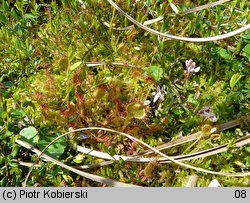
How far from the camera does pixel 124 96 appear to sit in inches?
76.0

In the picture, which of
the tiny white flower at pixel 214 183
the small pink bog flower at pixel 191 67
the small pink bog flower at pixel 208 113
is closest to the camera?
the tiny white flower at pixel 214 183

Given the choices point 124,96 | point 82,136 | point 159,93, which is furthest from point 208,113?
→ point 82,136

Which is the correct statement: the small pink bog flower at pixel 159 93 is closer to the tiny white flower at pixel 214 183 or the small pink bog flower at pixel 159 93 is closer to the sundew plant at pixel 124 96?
the sundew plant at pixel 124 96

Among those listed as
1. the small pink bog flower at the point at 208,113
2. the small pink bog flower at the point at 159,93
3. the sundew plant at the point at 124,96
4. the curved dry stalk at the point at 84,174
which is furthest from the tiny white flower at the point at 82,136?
the small pink bog flower at the point at 208,113

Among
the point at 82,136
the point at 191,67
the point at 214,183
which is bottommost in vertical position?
the point at 214,183

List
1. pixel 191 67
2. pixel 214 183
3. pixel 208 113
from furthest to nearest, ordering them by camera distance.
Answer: pixel 191 67 → pixel 208 113 → pixel 214 183

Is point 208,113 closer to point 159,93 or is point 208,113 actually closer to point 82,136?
point 159,93

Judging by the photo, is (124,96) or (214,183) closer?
(214,183)

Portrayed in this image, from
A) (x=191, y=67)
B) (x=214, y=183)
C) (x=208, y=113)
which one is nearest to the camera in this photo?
(x=214, y=183)

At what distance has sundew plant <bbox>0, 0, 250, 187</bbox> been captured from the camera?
5.64ft

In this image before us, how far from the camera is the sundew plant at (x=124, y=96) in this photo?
67.6 inches
